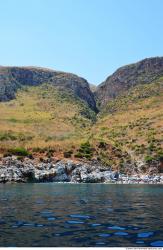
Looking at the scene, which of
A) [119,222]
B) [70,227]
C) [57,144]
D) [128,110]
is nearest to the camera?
[70,227]

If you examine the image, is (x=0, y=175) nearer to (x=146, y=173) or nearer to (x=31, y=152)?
(x=31, y=152)

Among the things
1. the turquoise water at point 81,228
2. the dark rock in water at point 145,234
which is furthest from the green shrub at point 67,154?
the dark rock in water at point 145,234

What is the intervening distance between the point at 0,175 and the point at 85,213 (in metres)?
60.8

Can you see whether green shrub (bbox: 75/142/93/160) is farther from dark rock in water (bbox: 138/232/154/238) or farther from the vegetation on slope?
dark rock in water (bbox: 138/232/154/238)

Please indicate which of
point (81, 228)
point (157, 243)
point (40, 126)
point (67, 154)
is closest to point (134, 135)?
point (40, 126)

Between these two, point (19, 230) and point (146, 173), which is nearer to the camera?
point (19, 230)

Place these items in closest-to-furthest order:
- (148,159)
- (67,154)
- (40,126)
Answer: (67,154)
(148,159)
(40,126)

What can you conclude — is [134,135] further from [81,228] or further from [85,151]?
[81,228]

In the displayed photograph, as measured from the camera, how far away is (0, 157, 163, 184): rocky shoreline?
296 feet

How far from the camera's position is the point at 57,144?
116125 millimetres

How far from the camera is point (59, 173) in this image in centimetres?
9519

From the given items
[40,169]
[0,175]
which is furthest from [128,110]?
[0,175]

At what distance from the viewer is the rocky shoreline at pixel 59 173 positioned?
296ft

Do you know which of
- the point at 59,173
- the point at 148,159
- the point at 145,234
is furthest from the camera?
the point at 148,159
